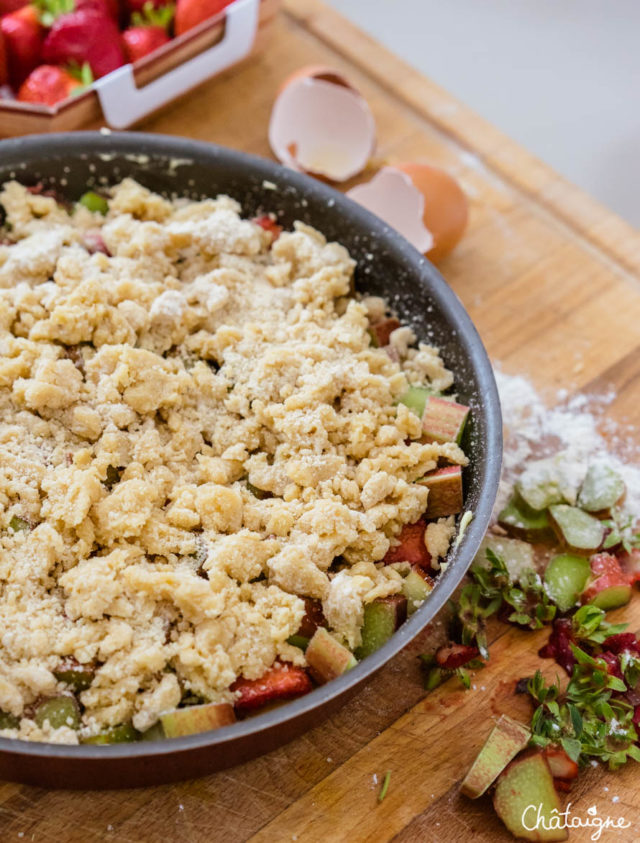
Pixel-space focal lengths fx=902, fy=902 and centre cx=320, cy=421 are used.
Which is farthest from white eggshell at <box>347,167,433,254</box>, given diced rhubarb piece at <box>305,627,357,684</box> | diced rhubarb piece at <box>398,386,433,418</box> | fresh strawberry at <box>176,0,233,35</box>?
diced rhubarb piece at <box>305,627,357,684</box>

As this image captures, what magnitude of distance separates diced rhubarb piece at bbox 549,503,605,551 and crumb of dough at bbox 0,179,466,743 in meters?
0.35

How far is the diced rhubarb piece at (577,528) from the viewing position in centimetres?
182

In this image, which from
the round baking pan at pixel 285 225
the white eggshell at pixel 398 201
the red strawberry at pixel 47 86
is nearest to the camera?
the round baking pan at pixel 285 225

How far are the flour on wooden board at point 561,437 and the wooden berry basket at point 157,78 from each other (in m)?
1.15

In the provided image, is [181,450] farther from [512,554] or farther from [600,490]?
[600,490]

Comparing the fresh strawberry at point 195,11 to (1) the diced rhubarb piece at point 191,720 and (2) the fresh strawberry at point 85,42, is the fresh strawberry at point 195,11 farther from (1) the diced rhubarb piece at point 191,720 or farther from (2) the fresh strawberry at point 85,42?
(1) the diced rhubarb piece at point 191,720

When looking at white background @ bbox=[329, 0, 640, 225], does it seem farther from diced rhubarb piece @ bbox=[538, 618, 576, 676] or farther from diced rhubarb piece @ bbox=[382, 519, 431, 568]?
diced rhubarb piece @ bbox=[382, 519, 431, 568]

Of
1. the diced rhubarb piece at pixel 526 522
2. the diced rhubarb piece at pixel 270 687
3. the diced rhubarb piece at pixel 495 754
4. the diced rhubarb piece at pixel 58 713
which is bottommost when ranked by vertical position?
the diced rhubarb piece at pixel 495 754

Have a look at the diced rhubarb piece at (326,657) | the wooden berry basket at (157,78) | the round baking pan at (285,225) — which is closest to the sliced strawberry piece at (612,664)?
the round baking pan at (285,225)

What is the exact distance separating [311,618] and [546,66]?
268cm

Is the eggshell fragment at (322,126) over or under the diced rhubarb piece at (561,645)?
over

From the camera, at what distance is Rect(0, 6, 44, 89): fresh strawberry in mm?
2396

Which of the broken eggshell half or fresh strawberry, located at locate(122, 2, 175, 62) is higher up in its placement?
fresh strawberry, located at locate(122, 2, 175, 62)

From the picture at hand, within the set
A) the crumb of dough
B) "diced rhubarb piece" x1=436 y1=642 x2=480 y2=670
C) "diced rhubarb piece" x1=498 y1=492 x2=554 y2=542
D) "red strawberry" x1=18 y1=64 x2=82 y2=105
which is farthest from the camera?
"red strawberry" x1=18 y1=64 x2=82 y2=105
